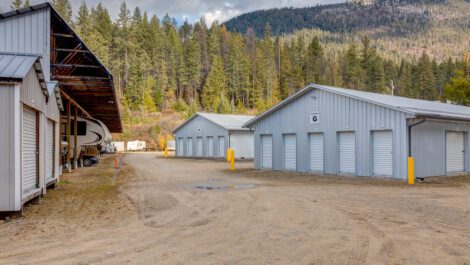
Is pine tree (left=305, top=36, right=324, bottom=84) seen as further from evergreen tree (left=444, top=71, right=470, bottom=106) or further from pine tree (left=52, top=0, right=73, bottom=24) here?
pine tree (left=52, top=0, right=73, bottom=24)

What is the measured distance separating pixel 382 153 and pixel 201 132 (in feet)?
71.4

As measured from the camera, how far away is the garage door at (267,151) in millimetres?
22786

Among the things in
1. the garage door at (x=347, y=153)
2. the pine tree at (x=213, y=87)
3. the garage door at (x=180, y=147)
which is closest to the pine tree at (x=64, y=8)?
the pine tree at (x=213, y=87)

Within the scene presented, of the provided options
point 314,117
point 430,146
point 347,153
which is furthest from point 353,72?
point 347,153

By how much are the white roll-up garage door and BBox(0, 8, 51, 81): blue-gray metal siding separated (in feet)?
38.9

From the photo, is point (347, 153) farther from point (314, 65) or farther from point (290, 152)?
point (314, 65)

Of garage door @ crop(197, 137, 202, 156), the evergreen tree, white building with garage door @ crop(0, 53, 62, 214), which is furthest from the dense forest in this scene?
white building with garage door @ crop(0, 53, 62, 214)

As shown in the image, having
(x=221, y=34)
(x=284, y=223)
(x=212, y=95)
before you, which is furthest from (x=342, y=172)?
(x=221, y=34)

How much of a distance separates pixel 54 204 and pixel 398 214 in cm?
868

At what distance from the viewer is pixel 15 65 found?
9.20 m

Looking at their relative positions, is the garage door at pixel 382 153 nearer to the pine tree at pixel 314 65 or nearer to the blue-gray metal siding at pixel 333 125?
the blue-gray metal siding at pixel 333 125

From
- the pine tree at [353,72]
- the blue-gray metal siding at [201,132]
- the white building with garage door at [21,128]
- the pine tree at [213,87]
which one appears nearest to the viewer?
the white building with garage door at [21,128]

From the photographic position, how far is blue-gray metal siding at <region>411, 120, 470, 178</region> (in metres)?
17.0

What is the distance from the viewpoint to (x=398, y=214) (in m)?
9.26
